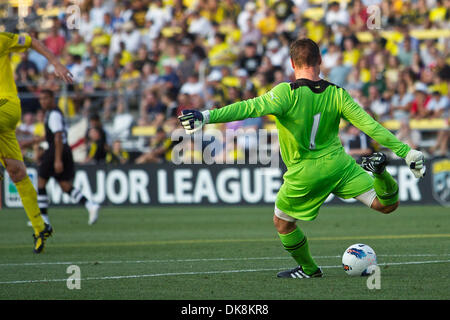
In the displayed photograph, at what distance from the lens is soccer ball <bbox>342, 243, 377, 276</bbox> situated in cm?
810

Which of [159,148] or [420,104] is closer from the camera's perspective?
[420,104]

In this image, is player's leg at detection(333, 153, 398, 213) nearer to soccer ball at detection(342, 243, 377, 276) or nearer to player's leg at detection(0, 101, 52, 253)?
soccer ball at detection(342, 243, 377, 276)

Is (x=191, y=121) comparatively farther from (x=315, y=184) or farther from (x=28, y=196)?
(x=28, y=196)

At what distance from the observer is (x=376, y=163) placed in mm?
7473

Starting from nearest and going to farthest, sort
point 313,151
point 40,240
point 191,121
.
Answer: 1. point 191,121
2. point 313,151
3. point 40,240

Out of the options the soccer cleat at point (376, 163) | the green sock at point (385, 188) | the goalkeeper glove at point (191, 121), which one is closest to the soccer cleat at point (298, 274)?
the green sock at point (385, 188)

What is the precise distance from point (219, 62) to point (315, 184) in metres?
15.3

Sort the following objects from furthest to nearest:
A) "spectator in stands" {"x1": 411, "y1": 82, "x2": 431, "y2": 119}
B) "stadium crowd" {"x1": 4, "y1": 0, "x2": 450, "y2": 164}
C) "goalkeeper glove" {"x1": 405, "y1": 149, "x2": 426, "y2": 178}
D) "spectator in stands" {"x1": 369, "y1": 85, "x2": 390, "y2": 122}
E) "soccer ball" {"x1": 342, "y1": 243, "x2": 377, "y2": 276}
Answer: "stadium crowd" {"x1": 4, "y1": 0, "x2": 450, "y2": 164} < "spectator in stands" {"x1": 369, "y1": 85, "x2": 390, "y2": 122} < "spectator in stands" {"x1": 411, "y1": 82, "x2": 431, "y2": 119} < "soccer ball" {"x1": 342, "y1": 243, "x2": 377, "y2": 276} < "goalkeeper glove" {"x1": 405, "y1": 149, "x2": 426, "y2": 178}

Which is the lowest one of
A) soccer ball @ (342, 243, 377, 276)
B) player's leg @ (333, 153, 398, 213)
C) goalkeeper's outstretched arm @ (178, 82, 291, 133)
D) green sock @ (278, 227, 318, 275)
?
soccer ball @ (342, 243, 377, 276)

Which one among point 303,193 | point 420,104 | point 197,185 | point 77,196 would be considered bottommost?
point 197,185

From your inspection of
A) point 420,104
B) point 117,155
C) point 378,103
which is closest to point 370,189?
point 420,104

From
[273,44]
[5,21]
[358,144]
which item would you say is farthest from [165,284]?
[5,21]

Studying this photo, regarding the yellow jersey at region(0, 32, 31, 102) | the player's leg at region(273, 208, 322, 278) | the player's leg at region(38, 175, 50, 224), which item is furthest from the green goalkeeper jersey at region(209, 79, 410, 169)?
the player's leg at region(38, 175, 50, 224)
